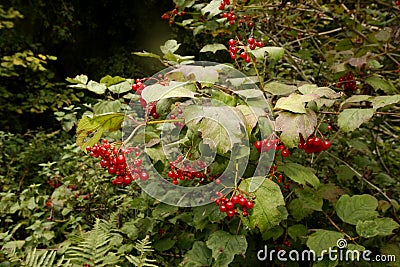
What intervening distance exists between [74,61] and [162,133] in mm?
4483

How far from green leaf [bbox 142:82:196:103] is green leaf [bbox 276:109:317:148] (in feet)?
0.78

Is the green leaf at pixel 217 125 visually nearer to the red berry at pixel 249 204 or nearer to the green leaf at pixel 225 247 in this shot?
the red berry at pixel 249 204

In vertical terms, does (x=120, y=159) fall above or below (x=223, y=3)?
below

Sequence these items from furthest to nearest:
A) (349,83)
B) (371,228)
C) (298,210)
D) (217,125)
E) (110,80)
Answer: (349,83) → (298,210) → (110,80) → (371,228) → (217,125)

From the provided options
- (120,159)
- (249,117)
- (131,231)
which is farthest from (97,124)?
(131,231)

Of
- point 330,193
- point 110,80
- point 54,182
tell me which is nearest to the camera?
point 110,80

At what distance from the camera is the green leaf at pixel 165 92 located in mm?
911

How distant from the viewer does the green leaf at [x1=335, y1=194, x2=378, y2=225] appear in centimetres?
130

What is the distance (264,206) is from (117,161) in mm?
415

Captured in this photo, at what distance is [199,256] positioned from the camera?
1.35 m

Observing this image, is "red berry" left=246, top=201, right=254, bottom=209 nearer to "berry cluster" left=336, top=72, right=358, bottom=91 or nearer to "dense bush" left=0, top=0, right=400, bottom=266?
"dense bush" left=0, top=0, right=400, bottom=266

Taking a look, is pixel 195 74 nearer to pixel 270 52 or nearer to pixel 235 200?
pixel 270 52

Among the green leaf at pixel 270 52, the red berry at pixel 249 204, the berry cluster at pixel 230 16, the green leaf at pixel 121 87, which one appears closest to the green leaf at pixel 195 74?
the green leaf at pixel 270 52

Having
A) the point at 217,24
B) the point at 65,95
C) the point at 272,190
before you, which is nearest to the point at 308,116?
the point at 272,190
